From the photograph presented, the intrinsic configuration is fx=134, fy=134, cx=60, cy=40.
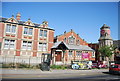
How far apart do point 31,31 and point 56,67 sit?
1154cm

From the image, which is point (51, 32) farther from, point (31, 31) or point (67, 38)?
point (67, 38)

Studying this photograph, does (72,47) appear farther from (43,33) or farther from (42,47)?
(43,33)

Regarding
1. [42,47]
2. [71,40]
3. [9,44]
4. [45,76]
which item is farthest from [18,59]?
[71,40]

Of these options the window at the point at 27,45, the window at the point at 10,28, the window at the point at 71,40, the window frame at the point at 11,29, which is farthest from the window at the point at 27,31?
the window at the point at 71,40

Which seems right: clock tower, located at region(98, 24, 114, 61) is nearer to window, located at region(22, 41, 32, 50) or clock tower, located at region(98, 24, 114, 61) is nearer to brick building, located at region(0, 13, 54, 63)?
brick building, located at region(0, 13, 54, 63)

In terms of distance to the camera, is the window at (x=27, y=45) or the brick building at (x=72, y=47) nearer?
the window at (x=27, y=45)

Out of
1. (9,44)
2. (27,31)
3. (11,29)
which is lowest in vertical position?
(9,44)

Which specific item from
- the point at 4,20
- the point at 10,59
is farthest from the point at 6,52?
the point at 4,20

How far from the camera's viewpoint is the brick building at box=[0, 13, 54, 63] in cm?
2878

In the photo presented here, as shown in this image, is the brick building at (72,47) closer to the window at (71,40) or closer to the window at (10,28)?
the window at (71,40)

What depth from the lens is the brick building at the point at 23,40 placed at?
94.4ft

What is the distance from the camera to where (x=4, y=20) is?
2919 centimetres

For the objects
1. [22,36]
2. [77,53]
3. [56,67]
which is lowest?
[56,67]

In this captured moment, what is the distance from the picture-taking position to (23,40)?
30938 millimetres
